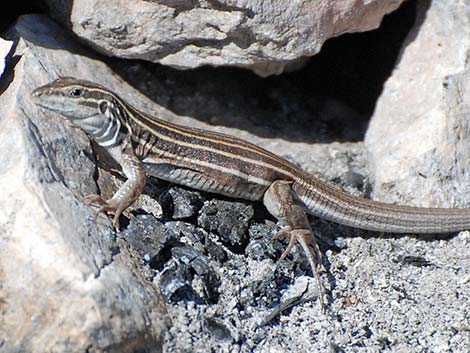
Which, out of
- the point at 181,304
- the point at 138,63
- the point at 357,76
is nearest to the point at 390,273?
the point at 181,304

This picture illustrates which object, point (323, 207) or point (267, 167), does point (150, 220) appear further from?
point (323, 207)

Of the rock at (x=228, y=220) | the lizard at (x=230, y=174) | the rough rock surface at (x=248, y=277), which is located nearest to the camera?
the rough rock surface at (x=248, y=277)

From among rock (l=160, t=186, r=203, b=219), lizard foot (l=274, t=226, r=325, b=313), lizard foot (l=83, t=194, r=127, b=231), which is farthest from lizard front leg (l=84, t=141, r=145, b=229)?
lizard foot (l=274, t=226, r=325, b=313)

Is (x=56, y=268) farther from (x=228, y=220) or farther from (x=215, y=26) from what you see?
(x=215, y=26)

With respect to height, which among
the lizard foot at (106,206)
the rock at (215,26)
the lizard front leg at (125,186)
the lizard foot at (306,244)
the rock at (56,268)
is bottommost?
the rock at (56,268)

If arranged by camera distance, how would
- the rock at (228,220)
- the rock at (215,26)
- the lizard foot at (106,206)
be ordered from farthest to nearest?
the rock at (215,26) → the rock at (228,220) → the lizard foot at (106,206)

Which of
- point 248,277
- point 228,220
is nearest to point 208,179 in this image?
point 228,220

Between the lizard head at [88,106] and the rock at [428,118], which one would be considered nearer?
the lizard head at [88,106]

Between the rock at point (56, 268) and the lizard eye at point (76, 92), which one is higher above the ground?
the lizard eye at point (76, 92)

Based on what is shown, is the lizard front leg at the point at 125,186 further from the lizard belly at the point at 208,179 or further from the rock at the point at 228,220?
the rock at the point at 228,220

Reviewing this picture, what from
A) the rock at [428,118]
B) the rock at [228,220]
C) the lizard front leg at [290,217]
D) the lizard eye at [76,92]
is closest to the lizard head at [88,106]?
the lizard eye at [76,92]
